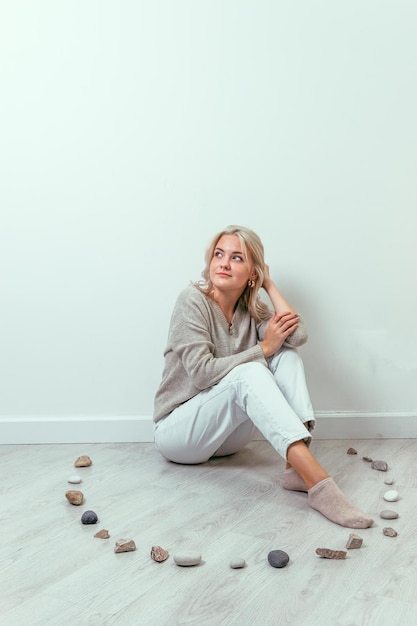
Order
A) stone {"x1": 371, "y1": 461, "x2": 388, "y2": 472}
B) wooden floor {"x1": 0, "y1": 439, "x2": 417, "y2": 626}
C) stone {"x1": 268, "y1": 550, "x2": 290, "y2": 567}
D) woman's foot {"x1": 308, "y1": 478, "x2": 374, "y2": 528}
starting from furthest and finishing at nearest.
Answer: stone {"x1": 371, "y1": 461, "x2": 388, "y2": 472}, woman's foot {"x1": 308, "y1": 478, "x2": 374, "y2": 528}, stone {"x1": 268, "y1": 550, "x2": 290, "y2": 567}, wooden floor {"x1": 0, "y1": 439, "x2": 417, "y2": 626}

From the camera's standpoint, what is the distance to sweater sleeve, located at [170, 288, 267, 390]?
220 centimetres

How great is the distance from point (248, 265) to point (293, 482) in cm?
73

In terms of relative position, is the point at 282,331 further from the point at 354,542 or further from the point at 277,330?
the point at 354,542

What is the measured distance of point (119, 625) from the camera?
1327mm

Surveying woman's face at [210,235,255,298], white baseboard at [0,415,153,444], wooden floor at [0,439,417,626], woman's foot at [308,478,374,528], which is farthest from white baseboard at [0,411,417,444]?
woman's foot at [308,478,374,528]

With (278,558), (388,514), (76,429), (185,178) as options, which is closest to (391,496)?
(388,514)

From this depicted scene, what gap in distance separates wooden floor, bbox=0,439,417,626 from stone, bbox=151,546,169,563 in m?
0.02

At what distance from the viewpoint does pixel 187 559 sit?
5.19 ft

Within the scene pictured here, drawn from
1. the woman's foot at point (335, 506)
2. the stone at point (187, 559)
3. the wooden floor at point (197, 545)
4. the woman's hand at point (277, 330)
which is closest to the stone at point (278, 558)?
the wooden floor at point (197, 545)

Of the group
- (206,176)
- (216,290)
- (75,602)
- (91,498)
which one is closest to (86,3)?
(206,176)

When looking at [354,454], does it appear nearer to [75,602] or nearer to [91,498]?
[91,498]

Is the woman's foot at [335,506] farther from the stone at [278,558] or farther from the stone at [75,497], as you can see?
the stone at [75,497]

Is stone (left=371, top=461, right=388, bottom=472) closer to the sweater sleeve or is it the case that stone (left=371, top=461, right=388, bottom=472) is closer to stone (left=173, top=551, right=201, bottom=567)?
the sweater sleeve

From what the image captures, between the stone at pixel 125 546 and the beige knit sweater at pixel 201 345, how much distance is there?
648mm
